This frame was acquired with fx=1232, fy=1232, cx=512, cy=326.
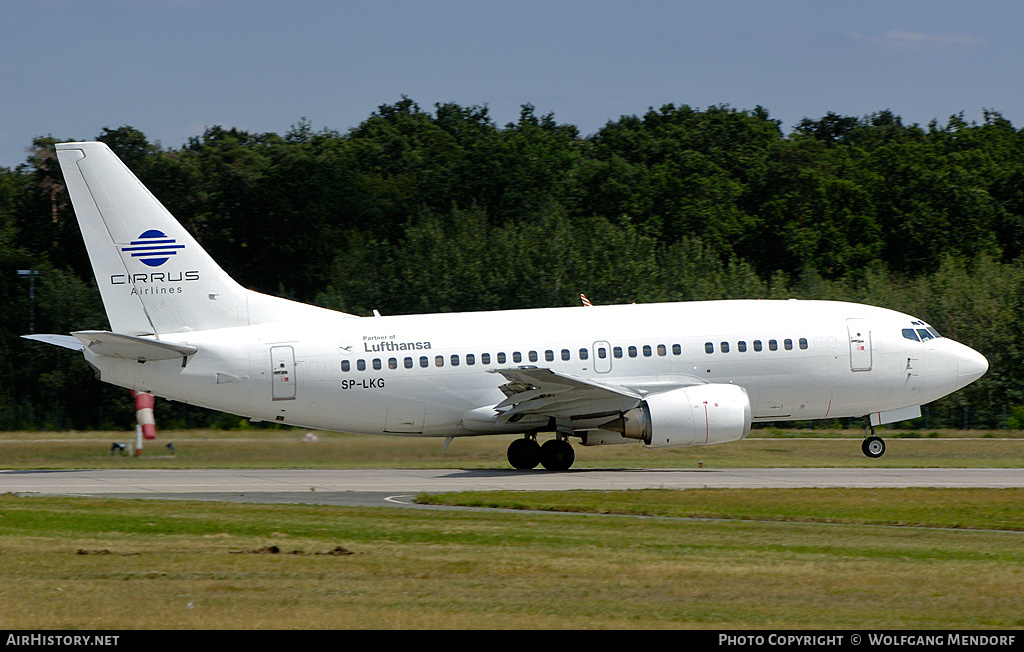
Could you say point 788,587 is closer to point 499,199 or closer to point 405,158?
point 499,199

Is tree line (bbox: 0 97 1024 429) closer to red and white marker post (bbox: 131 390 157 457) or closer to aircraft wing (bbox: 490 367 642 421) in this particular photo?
red and white marker post (bbox: 131 390 157 457)

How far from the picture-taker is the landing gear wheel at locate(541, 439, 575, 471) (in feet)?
101

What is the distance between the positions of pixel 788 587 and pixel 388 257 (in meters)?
49.1

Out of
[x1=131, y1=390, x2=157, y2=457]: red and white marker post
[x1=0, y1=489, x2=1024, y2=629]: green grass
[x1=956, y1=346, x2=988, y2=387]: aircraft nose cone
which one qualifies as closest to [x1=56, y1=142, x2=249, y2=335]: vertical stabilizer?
[x1=131, y1=390, x2=157, y2=457]: red and white marker post

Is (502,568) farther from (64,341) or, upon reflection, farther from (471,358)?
(64,341)

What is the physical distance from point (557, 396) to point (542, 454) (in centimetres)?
218

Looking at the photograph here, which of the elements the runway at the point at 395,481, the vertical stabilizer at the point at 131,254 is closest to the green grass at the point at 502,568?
the runway at the point at 395,481

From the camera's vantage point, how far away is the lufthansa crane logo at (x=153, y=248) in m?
30.0

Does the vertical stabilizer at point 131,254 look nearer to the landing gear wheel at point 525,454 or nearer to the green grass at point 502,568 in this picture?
the green grass at point 502,568

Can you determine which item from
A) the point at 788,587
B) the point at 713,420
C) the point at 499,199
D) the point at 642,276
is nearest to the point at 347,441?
the point at 713,420

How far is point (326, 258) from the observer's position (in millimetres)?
70562

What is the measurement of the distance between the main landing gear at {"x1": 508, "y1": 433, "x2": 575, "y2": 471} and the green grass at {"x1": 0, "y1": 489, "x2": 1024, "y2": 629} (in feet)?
26.1

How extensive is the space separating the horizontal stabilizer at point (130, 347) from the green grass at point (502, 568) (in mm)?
6254

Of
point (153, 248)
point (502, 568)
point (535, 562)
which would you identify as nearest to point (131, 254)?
point (153, 248)
